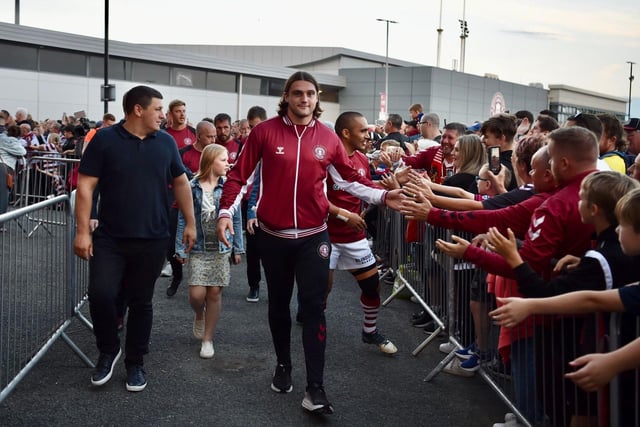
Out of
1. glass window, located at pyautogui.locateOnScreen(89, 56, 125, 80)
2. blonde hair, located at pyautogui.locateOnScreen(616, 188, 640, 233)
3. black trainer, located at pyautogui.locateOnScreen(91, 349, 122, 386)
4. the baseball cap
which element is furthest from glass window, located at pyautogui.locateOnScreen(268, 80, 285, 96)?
blonde hair, located at pyautogui.locateOnScreen(616, 188, 640, 233)

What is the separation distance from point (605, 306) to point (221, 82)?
42.3 metres

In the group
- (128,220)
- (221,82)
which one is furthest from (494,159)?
(221,82)

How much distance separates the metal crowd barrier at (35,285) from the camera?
13.5 ft

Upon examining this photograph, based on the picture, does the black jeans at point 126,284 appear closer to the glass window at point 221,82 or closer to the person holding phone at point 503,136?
the person holding phone at point 503,136

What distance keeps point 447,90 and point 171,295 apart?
5284cm

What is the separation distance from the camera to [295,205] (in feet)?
14.8

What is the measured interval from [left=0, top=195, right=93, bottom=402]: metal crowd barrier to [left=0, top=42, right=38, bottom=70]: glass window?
95.5 ft

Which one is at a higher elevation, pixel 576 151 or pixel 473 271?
pixel 576 151

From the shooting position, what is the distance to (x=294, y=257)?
4.62m

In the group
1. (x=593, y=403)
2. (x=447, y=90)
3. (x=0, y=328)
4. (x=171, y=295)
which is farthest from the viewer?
(x=447, y=90)

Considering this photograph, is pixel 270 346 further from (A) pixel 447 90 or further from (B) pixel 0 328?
(A) pixel 447 90

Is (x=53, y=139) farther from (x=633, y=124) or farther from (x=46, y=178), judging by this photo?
(x=633, y=124)

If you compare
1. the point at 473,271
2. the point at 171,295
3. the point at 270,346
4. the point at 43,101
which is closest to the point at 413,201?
the point at 473,271

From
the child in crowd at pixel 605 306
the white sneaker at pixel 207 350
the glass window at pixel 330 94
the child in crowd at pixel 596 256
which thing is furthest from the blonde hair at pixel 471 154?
the glass window at pixel 330 94
